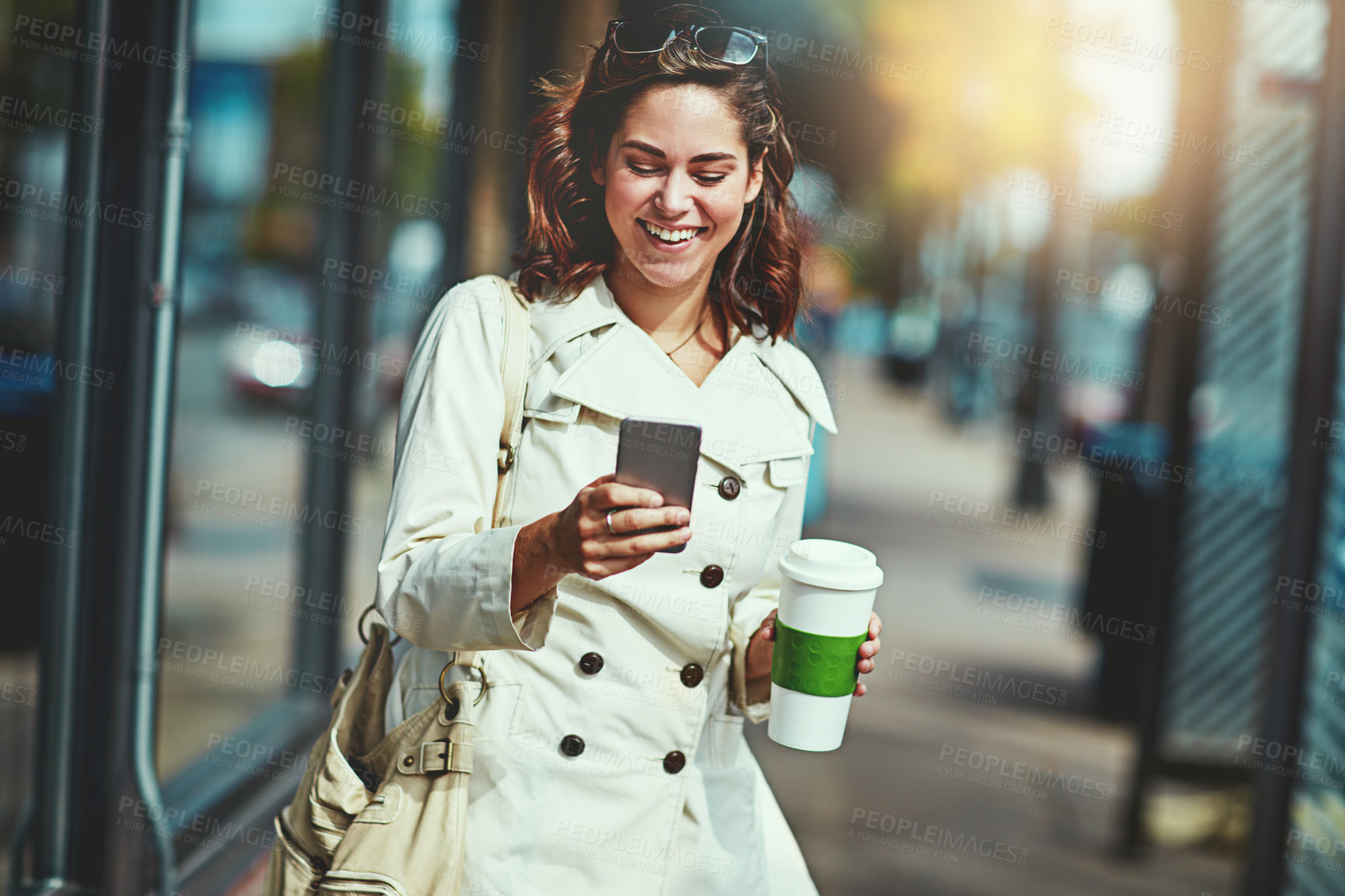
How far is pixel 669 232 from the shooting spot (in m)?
1.59

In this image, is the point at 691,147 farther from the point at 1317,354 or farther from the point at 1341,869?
the point at 1341,869

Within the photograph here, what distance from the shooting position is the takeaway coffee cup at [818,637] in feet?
4.96

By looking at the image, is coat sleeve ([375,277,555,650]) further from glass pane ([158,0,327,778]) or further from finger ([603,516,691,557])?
glass pane ([158,0,327,778])

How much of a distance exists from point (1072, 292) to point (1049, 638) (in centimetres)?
1039

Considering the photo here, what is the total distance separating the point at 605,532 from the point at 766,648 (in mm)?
508

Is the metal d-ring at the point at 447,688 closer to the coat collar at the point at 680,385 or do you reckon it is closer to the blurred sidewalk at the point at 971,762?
the coat collar at the point at 680,385

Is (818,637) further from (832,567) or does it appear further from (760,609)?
(760,609)

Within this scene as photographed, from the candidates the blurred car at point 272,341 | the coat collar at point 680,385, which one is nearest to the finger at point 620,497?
the coat collar at point 680,385

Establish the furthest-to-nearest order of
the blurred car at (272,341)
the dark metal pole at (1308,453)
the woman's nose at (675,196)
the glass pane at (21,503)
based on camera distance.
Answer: the blurred car at (272,341) < the glass pane at (21,503) < the dark metal pole at (1308,453) < the woman's nose at (675,196)

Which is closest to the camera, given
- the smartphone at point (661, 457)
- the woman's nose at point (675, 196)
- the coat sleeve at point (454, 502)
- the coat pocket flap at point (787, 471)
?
the smartphone at point (661, 457)

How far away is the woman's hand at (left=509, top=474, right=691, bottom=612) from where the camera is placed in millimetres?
1317

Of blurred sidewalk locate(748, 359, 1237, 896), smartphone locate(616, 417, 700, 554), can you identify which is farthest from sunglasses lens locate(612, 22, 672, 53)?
blurred sidewalk locate(748, 359, 1237, 896)

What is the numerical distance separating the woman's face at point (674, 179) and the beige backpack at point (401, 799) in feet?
0.65

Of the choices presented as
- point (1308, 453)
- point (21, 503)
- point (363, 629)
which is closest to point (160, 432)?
point (363, 629)
